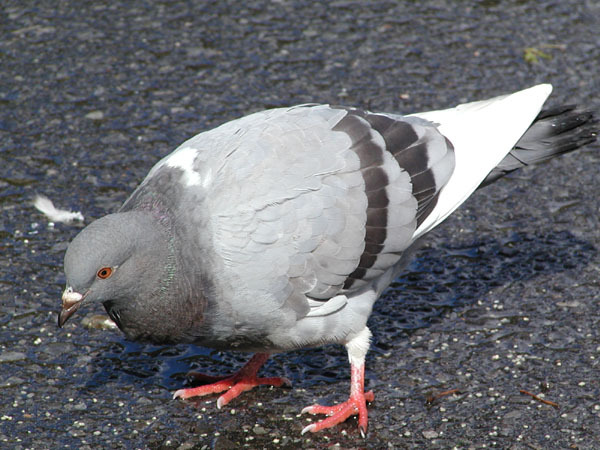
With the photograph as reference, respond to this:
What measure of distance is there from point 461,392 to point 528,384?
34cm

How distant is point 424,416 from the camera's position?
402cm

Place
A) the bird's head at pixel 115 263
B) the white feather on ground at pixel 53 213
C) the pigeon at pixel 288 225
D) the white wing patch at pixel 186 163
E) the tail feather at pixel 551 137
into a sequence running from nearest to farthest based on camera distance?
the bird's head at pixel 115 263 → the pigeon at pixel 288 225 → the white wing patch at pixel 186 163 → the tail feather at pixel 551 137 → the white feather on ground at pixel 53 213

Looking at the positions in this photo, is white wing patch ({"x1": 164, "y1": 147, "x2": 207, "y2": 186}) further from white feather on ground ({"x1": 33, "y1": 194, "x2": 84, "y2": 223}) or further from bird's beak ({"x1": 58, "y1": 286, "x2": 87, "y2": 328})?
white feather on ground ({"x1": 33, "y1": 194, "x2": 84, "y2": 223})

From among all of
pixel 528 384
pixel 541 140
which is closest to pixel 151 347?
pixel 528 384

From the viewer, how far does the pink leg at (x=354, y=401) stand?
13.1 feet

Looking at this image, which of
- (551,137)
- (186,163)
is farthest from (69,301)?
(551,137)

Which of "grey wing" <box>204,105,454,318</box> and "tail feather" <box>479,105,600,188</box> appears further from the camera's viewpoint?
"tail feather" <box>479,105,600,188</box>

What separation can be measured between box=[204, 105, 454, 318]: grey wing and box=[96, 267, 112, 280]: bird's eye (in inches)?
18.9

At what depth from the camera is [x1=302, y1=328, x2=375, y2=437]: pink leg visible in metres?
3.99

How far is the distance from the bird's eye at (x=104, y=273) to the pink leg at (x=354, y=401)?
3.88 ft

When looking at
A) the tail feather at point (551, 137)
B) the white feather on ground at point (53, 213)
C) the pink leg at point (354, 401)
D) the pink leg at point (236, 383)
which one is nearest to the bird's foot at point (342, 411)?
the pink leg at point (354, 401)

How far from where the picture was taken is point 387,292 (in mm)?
4930

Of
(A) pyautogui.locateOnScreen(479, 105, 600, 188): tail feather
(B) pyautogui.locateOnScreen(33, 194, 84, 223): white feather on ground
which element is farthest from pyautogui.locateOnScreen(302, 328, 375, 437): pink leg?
(B) pyautogui.locateOnScreen(33, 194, 84, 223): white feather on ground

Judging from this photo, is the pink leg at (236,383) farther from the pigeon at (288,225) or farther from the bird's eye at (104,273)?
the bird's eye at (104,273)
